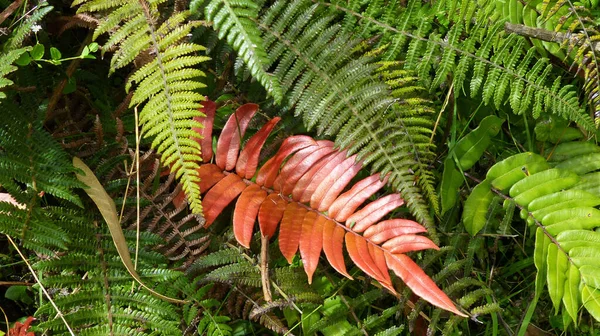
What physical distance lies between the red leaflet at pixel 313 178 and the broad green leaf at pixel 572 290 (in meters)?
0.88

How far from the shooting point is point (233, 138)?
229 cm

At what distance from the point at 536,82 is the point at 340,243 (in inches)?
35.5

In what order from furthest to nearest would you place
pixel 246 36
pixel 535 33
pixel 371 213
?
pixel 535 33 < pixel 371 213 < pixel 246 36

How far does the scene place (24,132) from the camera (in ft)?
7.00

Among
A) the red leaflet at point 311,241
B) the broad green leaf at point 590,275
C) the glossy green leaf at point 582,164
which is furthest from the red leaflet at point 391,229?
the glossy green leaf at point 582,164

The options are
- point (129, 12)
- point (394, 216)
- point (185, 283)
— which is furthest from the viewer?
point (394, 216)

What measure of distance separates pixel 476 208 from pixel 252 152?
860 mm

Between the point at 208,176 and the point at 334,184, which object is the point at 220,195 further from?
the point at 334,184

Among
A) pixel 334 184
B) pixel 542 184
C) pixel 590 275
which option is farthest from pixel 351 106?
pixel 590 275

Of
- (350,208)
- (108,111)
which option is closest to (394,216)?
(350,208)

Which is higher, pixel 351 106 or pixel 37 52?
pixel 37 52

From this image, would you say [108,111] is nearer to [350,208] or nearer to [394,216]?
[350,208]

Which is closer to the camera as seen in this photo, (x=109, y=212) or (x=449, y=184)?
(x=109, y=212)

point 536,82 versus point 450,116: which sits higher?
point 536,82
